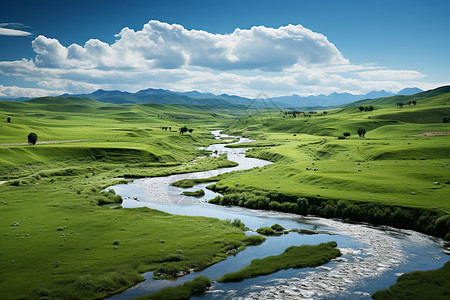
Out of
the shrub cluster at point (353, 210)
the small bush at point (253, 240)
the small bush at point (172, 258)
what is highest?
the shrub cluster at point (353, 210)

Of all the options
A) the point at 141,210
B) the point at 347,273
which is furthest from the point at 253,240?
the point at 141,210

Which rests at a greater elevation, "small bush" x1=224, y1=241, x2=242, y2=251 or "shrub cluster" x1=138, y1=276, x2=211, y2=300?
"shrub cluster" x1=138, y1=276, x2=211, y2=300

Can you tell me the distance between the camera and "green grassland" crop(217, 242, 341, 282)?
38428 millimetres

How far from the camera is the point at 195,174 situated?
110 metres

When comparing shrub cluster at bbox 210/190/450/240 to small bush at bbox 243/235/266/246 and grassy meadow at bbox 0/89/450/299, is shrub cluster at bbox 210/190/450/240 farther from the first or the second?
small bush at bbox 243/235/266/246

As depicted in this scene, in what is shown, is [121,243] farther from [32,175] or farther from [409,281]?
[32,175]

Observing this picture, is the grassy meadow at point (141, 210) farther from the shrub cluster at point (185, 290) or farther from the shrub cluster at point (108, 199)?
the shrub cluster at point (185, 290)

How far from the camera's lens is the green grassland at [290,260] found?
38.4 m

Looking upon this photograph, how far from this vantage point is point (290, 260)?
137ft

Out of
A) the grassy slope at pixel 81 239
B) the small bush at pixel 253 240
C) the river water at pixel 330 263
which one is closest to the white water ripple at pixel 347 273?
the river water at pixel 330 263

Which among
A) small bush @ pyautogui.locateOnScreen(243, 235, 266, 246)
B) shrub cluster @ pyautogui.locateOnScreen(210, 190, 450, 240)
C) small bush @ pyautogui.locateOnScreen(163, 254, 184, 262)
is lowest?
small bush @ pyautogui.locateOnScreen(243, 235, 266, 246)

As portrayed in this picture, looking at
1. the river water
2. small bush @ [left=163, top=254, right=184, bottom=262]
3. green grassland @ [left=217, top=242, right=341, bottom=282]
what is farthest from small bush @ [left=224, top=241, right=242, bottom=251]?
small bush @ [left=163, top=254, right=184, bottom=262]

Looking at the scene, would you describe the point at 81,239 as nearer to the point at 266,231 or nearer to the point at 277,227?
the point at 266,231

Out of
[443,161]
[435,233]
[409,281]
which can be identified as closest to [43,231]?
[409,281]
